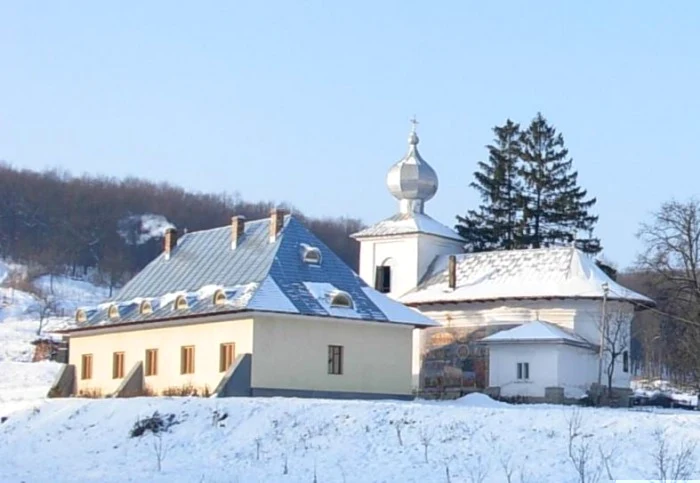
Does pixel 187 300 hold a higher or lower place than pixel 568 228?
lower

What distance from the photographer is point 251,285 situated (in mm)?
41656

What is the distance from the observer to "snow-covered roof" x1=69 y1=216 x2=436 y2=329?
41.5 meters

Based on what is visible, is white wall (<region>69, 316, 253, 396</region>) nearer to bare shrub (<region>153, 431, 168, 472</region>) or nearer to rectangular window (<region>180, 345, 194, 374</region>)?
rectangular window (<region>180, 345, 194, 374</region>)

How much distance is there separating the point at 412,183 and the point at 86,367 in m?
19.5

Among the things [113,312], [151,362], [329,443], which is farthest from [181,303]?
[329,443]

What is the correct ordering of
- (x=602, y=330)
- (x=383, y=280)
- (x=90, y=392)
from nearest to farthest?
(x=90, y=392) < (x=602, y=330) < (x=383, y=280)

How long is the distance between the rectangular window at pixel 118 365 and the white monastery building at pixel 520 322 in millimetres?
13077

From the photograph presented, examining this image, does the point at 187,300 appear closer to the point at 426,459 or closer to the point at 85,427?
the point at 85,427

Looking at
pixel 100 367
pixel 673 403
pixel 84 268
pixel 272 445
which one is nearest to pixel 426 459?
pixel 272 445

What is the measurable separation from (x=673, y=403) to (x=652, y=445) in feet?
79.9

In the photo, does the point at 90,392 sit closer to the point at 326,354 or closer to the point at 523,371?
the point at 326,354

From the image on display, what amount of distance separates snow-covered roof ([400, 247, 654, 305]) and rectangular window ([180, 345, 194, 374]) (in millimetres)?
14786

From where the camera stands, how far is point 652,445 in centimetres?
2773

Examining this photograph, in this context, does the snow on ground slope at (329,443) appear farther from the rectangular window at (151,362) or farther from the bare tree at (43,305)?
the bare tree at (43,305)
